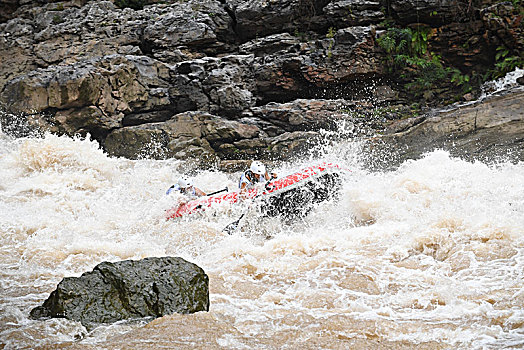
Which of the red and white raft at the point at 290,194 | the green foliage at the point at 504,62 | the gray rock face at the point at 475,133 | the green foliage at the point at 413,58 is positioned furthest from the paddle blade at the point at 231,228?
the green foliage at the point at 504,62

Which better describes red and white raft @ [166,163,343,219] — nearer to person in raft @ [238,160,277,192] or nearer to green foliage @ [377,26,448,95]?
person in raft @ [238,160,277,192]

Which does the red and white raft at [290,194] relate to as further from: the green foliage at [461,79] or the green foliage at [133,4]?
the green foliage at [133,4]

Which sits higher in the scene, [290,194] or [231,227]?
[290,194]

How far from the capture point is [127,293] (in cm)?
372

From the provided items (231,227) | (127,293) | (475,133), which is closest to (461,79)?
(475,133)

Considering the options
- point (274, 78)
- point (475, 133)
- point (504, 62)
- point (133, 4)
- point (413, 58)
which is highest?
point (133, 4)

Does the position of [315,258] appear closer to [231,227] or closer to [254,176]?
Answer: [231,227]

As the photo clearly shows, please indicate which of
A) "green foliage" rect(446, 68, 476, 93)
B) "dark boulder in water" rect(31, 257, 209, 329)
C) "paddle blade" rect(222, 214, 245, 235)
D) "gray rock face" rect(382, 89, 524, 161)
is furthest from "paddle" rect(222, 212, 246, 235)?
"green foliage" rect(446, 68, 476, 93)

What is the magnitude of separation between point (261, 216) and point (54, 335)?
4.68 metres

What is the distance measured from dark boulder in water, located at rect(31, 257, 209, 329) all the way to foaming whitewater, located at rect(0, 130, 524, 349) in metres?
0.12

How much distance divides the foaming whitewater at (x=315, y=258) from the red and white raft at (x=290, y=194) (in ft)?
0.66

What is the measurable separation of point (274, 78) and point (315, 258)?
955 cm

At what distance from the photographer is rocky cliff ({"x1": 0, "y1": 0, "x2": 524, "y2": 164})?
13102 mm

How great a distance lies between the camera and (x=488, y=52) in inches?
517
